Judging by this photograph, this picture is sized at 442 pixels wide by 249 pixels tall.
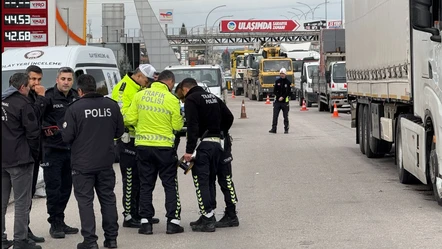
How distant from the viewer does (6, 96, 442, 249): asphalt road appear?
9242mm

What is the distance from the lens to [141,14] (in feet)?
191

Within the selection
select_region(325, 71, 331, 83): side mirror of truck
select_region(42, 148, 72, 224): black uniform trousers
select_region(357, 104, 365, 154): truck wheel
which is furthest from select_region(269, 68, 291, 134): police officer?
select_region(42, 148, 72, 224): black uniform trousers

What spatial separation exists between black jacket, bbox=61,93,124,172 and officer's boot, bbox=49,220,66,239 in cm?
117

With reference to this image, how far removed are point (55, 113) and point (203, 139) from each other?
164 centimetres

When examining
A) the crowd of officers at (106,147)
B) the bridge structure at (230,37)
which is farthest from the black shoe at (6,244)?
the bridge structure at (230,37)

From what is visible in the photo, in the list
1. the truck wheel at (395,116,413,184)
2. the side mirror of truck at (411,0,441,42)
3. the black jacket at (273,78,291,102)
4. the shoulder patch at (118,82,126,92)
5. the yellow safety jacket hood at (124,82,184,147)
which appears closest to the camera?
the yellow safety jacket hood at (124,82,184,147)

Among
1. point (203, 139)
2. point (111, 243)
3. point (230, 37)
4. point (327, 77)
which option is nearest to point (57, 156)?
point (111, 243)

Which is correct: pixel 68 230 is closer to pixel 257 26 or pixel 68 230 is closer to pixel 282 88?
pixel 282 88

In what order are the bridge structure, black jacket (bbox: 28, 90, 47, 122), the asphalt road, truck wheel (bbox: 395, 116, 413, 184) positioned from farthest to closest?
the bridge structure < truck wheel (bbox: 395, 116, 413, 184) < black jacket (bbox: 28, 90, 47, 122) < the asphalt road

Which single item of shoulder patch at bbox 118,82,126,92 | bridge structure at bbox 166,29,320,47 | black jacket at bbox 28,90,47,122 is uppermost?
bridge structure at bbox 166,29,320,47

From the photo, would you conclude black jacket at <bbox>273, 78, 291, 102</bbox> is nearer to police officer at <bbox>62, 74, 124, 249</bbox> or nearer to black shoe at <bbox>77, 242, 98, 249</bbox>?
police officer at <bbox>62, 74, 124, 249</bbox>

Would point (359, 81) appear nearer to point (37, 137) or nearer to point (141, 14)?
point (37, 137)

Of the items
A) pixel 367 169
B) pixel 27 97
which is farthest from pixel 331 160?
pixel 27 97

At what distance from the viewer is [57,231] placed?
988 centimetres
